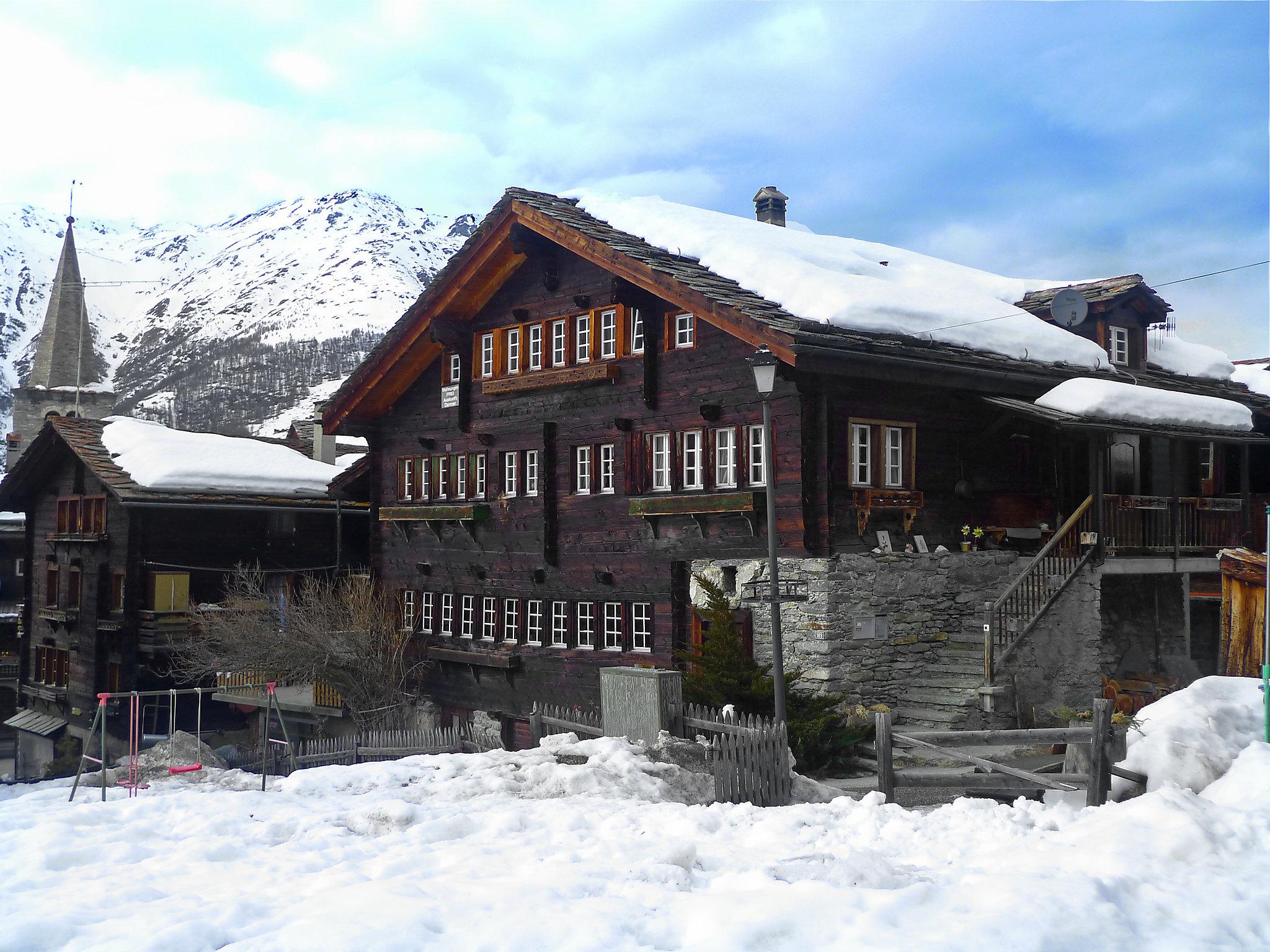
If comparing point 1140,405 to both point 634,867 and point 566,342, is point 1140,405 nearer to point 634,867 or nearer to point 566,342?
point 566,342

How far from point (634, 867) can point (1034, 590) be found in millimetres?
11747

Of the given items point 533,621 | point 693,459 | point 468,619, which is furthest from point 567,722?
point 468,619

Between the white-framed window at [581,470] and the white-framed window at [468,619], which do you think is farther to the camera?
the white-framed window at [468,619]

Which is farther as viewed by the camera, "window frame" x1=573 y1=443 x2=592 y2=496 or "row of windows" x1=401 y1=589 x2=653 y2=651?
"window frame" x1=573 y1=443 x2=592 y2=496

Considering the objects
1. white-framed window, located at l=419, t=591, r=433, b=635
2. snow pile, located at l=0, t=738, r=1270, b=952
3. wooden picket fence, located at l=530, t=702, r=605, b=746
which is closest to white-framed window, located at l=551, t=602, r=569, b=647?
white-framed window, located at l=419, t=591, r=433, b=635

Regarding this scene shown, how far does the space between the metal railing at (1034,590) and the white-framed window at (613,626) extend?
648 centimetres

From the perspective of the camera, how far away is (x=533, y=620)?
22781 millimetres

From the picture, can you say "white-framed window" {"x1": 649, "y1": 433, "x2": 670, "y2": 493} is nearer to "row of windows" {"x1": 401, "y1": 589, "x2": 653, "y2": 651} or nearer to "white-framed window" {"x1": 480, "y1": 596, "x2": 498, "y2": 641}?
"row of windows" {"x1": 401, "y1": 589, "x2": 653, "y2": 651}

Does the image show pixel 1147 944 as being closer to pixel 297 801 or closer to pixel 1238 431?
pixel 297 801

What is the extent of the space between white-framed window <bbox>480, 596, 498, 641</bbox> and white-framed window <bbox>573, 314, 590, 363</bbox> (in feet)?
18.3

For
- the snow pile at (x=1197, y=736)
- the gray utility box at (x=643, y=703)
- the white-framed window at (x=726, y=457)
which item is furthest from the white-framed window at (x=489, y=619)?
the snow pile at (x=1197, y=736)

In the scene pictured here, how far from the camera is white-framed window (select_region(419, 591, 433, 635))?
25828 millimetres

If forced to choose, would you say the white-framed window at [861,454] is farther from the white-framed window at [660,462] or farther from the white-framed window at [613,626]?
the white-framed window at [613,626]

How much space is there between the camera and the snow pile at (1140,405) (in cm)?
1762
